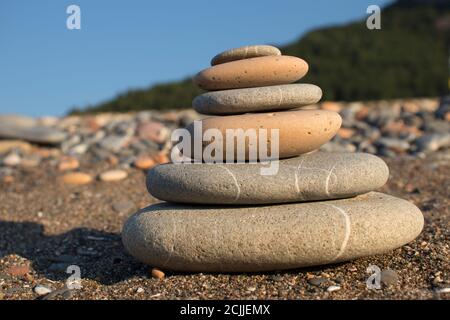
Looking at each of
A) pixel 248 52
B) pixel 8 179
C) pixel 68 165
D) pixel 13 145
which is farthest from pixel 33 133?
pixel 248 52

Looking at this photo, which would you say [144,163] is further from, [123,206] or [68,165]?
[123,206]

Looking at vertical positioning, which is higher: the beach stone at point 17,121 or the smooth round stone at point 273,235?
the smooth round stone at point 273,235

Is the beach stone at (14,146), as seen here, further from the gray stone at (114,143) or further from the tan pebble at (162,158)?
the tan pebble at (162,158)

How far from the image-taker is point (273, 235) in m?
4.54

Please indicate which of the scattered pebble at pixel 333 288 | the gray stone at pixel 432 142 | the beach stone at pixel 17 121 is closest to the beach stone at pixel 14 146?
the beach stone at pixel 17 121

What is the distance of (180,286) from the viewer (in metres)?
4.58

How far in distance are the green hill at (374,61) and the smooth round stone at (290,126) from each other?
17684 millimetres

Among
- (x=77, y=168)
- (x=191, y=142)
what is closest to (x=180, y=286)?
(x=191, y=142)

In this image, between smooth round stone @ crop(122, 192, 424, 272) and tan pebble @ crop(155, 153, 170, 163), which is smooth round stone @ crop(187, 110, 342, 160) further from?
tan pebble @ crop(155, 153, 170, 163)

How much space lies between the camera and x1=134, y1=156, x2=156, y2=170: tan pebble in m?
10.4

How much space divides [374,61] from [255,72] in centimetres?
2617

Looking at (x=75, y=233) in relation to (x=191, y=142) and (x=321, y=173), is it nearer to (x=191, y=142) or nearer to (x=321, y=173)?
(x=191, y=142)

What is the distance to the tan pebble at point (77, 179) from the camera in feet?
32.2

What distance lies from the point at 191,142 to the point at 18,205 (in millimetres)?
4629
